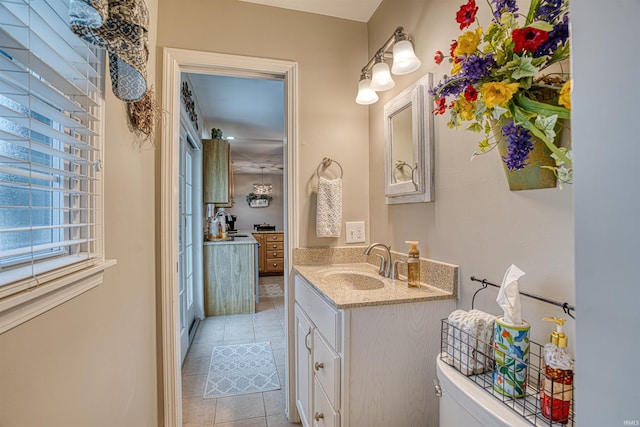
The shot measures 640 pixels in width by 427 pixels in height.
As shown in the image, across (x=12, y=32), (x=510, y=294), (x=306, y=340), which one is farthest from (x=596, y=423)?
(x=306, y=340)

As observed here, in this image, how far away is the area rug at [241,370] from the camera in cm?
214

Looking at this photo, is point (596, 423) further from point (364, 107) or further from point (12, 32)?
point (364, 107)

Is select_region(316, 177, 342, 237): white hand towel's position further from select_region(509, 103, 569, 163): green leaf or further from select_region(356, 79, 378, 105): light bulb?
select_region(509, 103, 569, 163): green leaf

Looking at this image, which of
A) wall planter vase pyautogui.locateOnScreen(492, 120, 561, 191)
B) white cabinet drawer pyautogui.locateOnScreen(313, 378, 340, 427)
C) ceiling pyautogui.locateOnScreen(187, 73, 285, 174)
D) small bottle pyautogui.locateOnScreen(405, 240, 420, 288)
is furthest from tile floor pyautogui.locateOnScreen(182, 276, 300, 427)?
ceiling pyautogui.locateOnScreen(187, 73, 285, 174)

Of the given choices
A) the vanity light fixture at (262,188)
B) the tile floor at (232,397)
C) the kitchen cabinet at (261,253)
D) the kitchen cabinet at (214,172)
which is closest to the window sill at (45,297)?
the tile floor at (232,397)

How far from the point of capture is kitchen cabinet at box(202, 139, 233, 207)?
12.0 ft

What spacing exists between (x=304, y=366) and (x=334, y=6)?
217cm

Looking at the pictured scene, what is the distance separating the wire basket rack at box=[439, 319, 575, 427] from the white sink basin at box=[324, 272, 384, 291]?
1.98 feet

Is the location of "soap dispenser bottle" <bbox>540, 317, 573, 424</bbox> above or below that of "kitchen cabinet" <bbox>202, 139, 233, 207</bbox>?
below

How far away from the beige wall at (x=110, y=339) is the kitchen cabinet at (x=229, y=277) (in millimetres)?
1978

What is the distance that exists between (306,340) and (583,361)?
1.35 m

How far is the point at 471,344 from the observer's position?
0.85 meters

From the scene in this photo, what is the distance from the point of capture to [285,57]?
184 centimetres

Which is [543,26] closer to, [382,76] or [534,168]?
[534,168]
